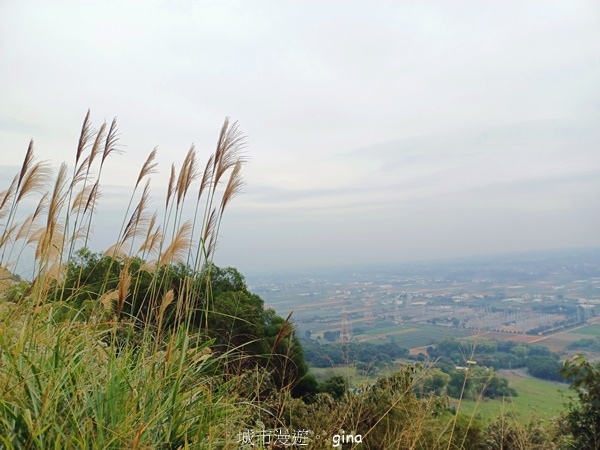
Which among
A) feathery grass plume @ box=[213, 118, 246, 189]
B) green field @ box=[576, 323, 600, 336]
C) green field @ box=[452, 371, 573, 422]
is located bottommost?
green field @ box=[452, 371, 573, 422]

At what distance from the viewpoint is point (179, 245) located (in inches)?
82.4

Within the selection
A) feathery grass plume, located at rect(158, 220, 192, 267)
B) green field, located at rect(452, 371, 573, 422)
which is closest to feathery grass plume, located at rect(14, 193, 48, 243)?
feathery grass plume, located at rect(158, 220, 192, 267)

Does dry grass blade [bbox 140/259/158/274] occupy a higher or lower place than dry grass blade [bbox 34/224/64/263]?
lower

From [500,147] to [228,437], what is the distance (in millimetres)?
12984

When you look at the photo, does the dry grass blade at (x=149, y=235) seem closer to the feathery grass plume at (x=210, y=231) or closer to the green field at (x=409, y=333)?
the feathery grass plume at (x=210, y=231)

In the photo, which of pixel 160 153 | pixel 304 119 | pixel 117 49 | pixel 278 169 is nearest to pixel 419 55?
pixel 304 119

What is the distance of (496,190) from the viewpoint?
12.3m

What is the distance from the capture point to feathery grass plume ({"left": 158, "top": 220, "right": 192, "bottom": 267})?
209cm

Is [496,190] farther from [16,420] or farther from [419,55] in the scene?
[16,420]

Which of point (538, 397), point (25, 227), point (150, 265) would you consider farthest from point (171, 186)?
point (538, 397)

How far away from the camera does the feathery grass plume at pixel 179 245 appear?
6.86 ft

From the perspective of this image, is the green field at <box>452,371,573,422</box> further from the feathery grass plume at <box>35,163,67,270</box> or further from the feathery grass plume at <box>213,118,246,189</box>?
the feathery grass plume at <box>35,163,67,270</box>

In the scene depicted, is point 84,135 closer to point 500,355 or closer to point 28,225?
point 28,225

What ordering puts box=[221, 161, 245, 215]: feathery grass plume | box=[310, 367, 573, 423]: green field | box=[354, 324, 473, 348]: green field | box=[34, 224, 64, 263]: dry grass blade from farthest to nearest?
1. box=[354, 324, 473, 348]: green field
2. box=[310, 367, 573, 423]: green field
3. box=[34, 224, 64, 263]: dry grass blade
4. box=[221, 161, 245, 215]: feathery grass plume
